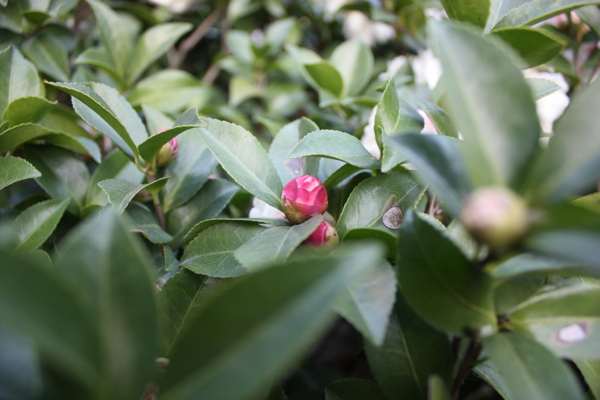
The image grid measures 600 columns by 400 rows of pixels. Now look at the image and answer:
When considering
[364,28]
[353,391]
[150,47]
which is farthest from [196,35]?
[353,391]

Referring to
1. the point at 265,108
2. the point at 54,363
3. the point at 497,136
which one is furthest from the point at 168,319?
the point at 265,108

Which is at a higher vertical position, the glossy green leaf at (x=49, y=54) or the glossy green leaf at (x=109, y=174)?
the glossy green leaf at (x=49, y=54)

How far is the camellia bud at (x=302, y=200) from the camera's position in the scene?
21.0 inches

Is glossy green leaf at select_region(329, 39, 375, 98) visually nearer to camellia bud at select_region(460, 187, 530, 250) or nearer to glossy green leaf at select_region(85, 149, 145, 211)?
glossy green leaf at select_region(85, 149, 145, 211)

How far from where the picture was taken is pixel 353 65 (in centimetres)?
108

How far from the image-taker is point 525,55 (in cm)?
67

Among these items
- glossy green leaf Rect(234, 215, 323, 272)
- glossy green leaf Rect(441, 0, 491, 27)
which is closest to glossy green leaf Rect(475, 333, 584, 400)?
glossy green leaf Rect(234, 215, 323, 272)

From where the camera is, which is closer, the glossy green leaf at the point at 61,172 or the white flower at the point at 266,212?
the white flower at the point at 266,212

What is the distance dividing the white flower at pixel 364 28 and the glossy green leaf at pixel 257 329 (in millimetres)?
1379

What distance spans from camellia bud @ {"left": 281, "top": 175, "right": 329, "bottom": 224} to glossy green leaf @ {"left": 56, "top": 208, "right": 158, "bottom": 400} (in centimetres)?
25

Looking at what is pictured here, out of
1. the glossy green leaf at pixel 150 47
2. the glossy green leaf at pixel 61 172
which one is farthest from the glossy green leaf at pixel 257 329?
the glossy green leaf at pixel 150 47

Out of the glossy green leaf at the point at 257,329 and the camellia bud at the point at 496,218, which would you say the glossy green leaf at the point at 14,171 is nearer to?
the glossy green leaf at the point at 257,329

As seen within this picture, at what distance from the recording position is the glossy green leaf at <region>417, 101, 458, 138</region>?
1.91 feet

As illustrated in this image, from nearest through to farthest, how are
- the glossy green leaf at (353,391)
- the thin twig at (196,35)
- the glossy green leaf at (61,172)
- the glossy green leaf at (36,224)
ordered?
the glossy green leaf at (353,391) < the glossy green leaf at (36,224) < the glossy green leaf at (61,172) < the thin twig at (196,35)
